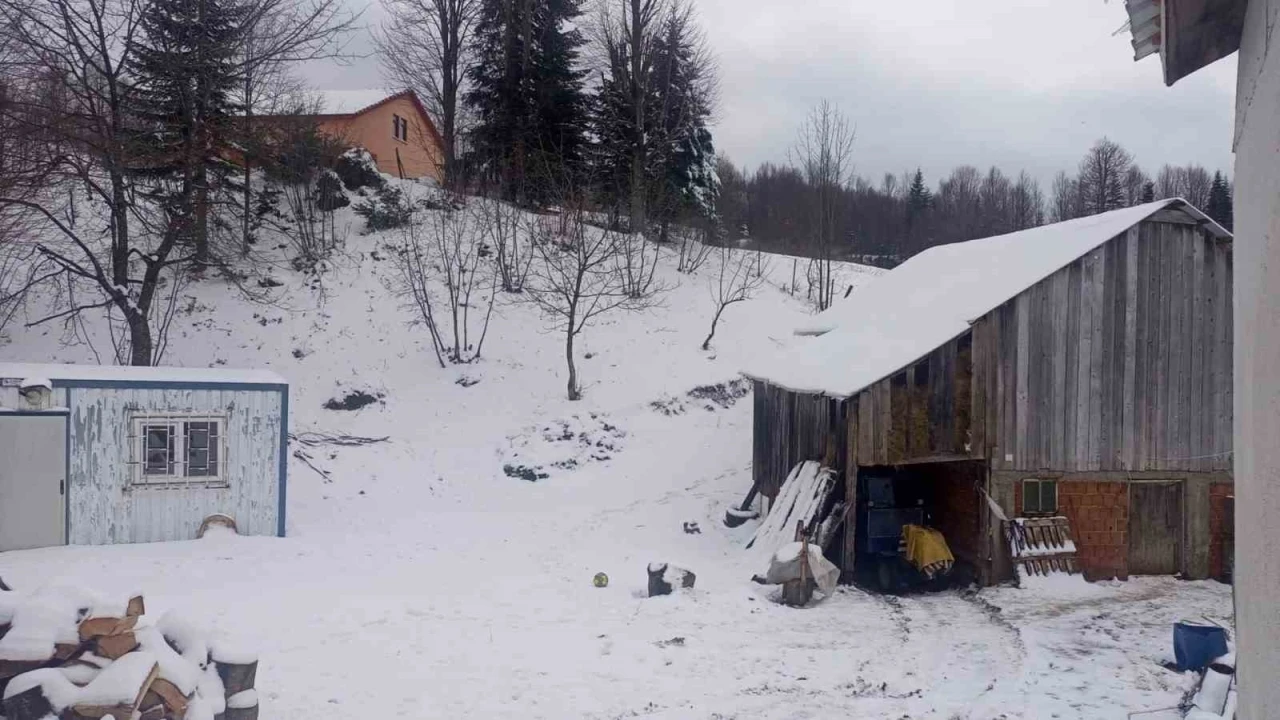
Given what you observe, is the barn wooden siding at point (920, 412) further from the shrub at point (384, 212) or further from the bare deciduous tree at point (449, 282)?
the shrub at point (384, 212)

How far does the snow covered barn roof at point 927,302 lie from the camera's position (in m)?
14.4

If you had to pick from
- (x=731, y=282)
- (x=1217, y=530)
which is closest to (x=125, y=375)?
(x=1217, y=530)

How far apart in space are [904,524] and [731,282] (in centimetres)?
1556

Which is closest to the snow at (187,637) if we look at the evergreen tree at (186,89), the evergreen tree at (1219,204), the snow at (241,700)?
the snow at (241,700)

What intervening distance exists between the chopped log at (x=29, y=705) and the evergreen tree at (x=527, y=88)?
102 ft

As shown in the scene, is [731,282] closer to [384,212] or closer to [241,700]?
[384,212]

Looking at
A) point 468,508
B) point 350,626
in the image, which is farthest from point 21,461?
point 468,508

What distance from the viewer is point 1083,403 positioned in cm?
1467

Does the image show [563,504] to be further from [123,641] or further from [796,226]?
[796,226]

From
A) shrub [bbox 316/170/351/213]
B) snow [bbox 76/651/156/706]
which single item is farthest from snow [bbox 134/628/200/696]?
shrub [bbox 316/170/351/213]

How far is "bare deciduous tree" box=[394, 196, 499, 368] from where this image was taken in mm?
25625

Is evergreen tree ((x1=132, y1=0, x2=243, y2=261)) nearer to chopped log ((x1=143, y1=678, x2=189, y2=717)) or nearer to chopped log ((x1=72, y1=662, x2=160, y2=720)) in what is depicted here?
chopped log ((x1=143, y1=678, x2=189, y2=717))

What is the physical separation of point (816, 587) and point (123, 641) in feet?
28.1

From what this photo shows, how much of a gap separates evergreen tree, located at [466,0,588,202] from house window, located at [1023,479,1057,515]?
2507 cm
